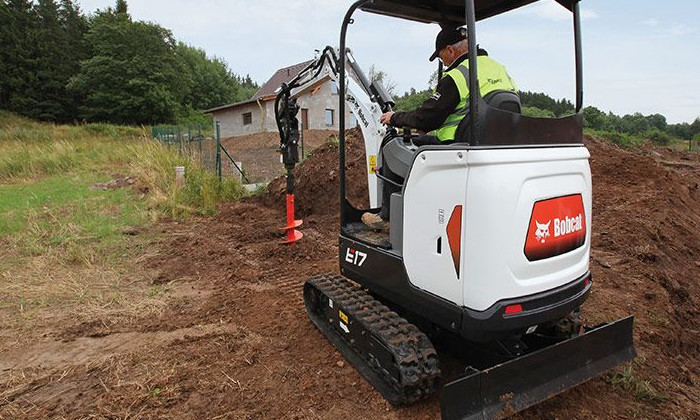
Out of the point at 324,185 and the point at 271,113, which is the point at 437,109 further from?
the point at 271,113

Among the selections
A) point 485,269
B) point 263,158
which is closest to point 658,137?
point 263,158

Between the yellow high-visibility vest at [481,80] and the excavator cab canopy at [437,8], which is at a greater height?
the excavator cab canopy at [437,8]

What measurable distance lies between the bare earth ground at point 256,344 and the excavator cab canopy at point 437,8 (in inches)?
98.8

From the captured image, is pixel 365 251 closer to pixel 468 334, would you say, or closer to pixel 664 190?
pixel 468 334

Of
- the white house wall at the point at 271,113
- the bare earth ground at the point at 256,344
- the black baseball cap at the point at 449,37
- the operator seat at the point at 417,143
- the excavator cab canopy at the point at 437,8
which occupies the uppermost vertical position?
the white house wall at the point at 271,113

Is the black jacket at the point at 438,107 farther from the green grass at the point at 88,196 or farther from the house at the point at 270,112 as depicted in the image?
the house at the point at 270,112

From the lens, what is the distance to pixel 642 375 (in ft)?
9.86

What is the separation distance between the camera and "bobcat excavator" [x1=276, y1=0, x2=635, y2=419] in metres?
2.15

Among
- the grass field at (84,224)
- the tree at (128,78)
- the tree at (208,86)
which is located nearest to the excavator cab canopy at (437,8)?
the grass field at (84,224)

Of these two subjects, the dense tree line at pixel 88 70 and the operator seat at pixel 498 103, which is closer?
the operator seat at pixel 498 103

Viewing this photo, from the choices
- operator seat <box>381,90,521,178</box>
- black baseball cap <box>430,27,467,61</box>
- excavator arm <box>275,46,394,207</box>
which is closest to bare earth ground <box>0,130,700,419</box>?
operator seat <box>381,90,521,178</box>

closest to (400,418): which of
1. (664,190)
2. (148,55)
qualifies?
(664,190)

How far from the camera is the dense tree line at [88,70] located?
40.8 metres

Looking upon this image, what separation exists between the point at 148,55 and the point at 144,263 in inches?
Answer: 1734
